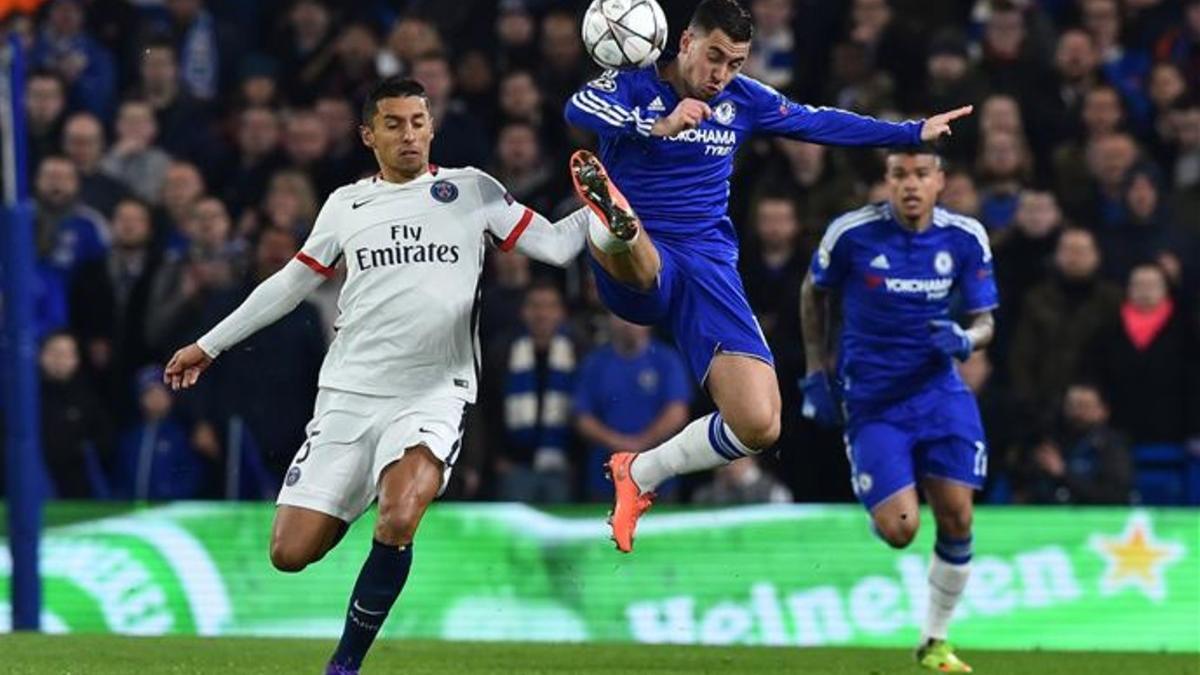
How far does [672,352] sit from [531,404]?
93 centimetres

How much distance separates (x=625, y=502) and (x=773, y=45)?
6.87 meters

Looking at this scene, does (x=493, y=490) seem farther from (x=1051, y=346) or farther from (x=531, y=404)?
(x=1051, y=346)

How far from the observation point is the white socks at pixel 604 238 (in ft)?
36.0

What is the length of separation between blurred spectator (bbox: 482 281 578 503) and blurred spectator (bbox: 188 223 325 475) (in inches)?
45.6

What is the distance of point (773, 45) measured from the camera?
60.4 feet

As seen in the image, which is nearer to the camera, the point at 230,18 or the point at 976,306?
the point at 976,306

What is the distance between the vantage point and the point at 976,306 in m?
13.6

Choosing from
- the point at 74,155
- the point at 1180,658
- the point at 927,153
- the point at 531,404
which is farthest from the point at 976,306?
the point at 74,155

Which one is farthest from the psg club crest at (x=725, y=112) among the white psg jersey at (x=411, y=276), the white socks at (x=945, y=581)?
the white socks at (x=945, y=581)

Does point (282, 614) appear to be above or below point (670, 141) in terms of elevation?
below

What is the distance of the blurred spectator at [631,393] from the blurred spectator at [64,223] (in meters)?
3.64

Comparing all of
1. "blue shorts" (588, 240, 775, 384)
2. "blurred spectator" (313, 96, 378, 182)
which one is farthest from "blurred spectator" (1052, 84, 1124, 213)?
"blue shorts" (588, 240, 775, 384)

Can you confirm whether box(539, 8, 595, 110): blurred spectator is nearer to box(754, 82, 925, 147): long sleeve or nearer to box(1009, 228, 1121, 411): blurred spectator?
box(1009, 228, 1121, 411): blurred spectator

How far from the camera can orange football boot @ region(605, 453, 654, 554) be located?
473 inches
